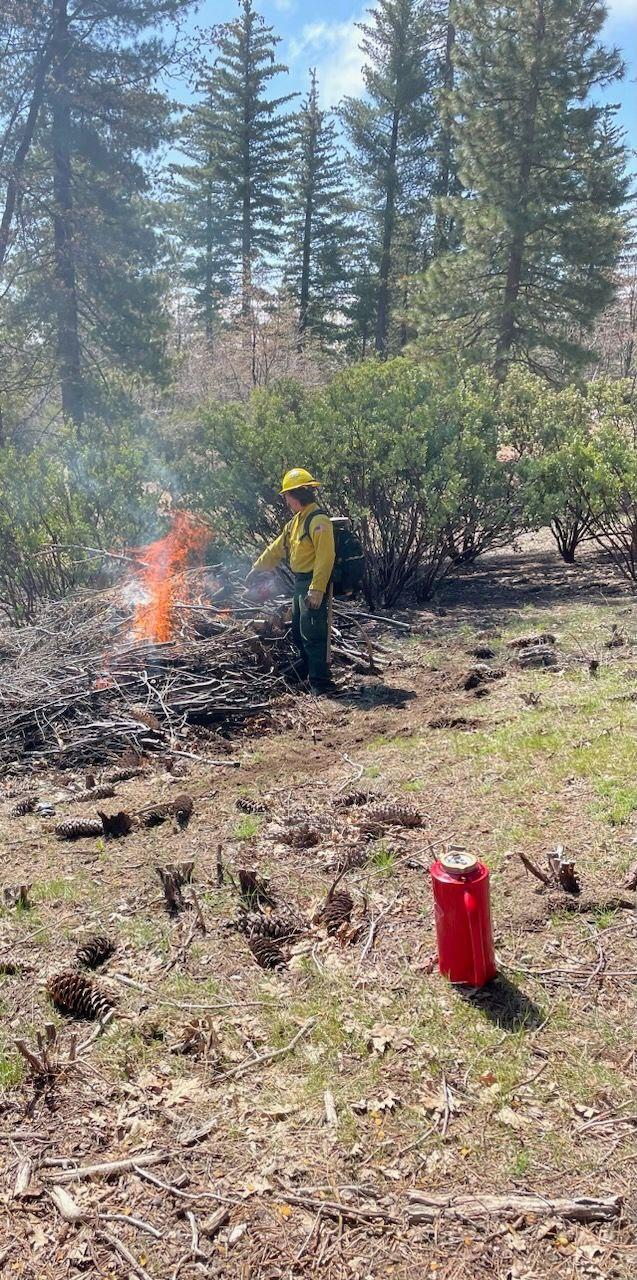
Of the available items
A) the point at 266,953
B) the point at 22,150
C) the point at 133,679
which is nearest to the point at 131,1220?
the point at 266,953

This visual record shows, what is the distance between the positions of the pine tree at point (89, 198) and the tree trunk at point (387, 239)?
38.8 feet

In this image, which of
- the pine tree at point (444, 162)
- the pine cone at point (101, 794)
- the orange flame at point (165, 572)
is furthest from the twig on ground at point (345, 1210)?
the pine tree at point (444, 162)

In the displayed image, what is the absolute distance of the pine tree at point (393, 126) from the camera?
28172 millimetres

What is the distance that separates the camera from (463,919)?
9.54 ft

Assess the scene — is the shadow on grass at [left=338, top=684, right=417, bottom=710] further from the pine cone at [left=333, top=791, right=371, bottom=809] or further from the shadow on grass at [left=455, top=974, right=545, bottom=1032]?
the shadow on grass at [left=455, top=974, right=545, bottom=1032]

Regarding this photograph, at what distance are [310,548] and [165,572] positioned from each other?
7.94 ft

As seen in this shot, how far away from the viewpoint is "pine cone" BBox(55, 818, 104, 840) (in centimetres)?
479

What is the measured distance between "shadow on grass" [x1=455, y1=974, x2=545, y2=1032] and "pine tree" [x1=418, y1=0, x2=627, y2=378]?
52.6ft

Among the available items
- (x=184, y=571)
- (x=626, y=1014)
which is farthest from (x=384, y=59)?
(x=626, y=1014)

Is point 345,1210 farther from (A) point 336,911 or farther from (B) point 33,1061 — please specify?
(A) point 336,911

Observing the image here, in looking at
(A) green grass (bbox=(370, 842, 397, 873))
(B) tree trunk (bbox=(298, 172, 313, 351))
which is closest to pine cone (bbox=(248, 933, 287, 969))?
(A) green grass (bbox=(370, 842, 397, 873))

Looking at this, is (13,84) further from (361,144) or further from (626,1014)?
(626,1014)

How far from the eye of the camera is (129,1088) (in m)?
2.78

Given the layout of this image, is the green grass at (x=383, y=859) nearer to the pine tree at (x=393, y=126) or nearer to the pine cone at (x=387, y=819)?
the pine cone at (x=387, y=819)
